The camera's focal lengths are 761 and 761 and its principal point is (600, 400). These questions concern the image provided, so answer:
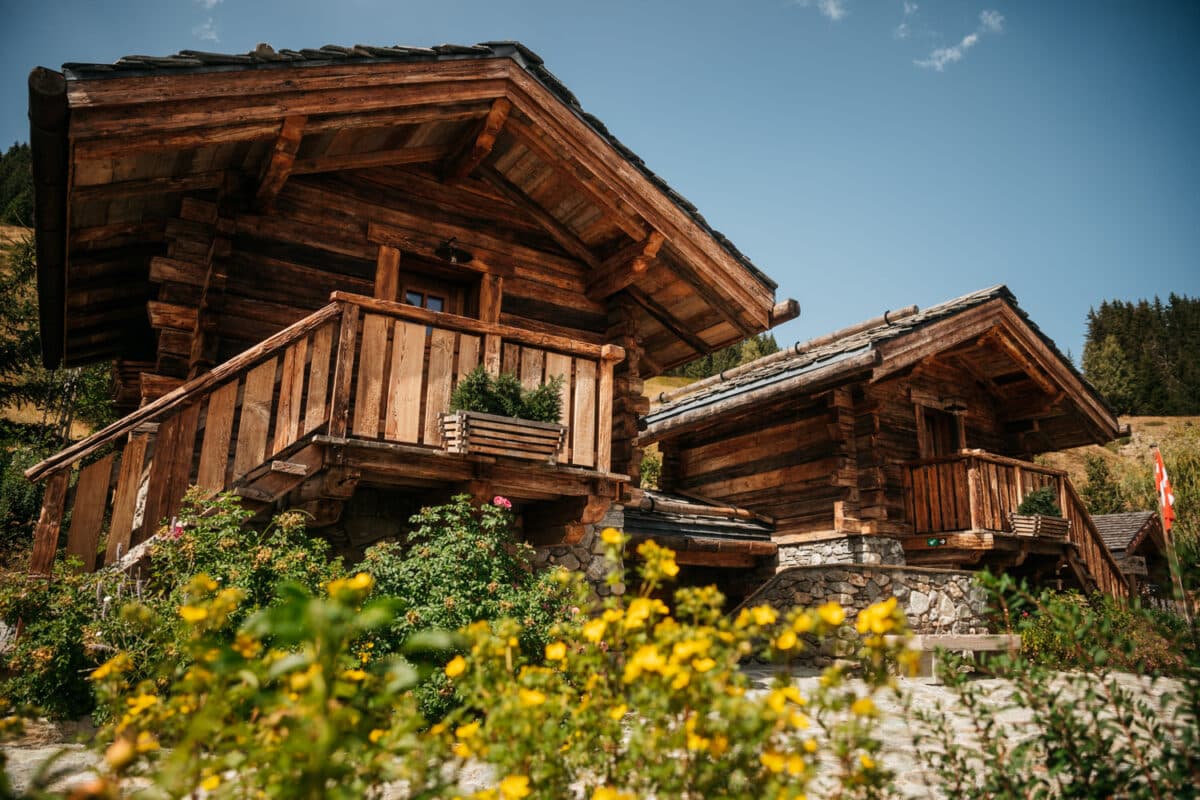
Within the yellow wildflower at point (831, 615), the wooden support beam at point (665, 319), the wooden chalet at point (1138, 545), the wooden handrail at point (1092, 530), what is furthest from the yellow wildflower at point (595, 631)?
the wooden chalet at point (1138, 545)

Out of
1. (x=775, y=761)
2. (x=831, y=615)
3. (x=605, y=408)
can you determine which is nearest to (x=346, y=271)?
(x=605, y=408)

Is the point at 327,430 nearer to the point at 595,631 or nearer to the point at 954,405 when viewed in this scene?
the point at 595,631

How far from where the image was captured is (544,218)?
9.05 m

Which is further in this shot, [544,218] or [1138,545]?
[1138,545]

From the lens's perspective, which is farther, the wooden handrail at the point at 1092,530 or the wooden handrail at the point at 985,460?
the wooden handrail at the point at 1092,530

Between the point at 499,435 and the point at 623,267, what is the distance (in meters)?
3.20

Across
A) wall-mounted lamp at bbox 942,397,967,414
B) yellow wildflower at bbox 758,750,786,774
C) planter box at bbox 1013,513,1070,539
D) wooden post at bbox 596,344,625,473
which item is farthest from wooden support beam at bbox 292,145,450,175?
planter box at bbox 1013,513,1070,539

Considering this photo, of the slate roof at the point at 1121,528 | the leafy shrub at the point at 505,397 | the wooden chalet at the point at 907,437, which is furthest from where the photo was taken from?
the slate roof at the point at 1121,528

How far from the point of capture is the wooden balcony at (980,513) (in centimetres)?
1159

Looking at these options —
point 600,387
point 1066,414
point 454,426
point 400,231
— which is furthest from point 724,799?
point 1066,414

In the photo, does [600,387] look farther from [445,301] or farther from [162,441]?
[162,441]

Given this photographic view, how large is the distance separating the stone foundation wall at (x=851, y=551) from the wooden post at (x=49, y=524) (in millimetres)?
→ 8888

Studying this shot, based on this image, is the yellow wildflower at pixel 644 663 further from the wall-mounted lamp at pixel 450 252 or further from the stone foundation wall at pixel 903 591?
the stone foundation wall at pixel 903 591

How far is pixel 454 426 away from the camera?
20.9 feet
